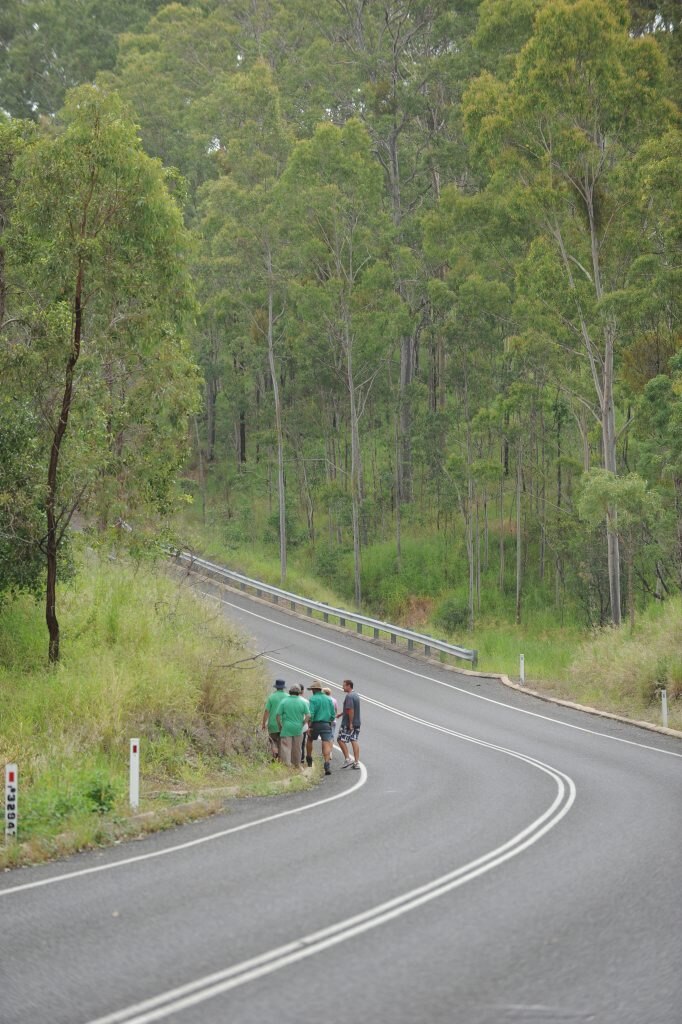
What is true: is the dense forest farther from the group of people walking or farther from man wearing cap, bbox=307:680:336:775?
man wearing cap, bbox=307:680:336:775

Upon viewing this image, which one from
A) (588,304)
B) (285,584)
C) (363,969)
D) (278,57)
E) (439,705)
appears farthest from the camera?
(278,57)

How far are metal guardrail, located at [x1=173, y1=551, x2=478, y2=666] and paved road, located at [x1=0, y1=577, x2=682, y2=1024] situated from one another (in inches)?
504

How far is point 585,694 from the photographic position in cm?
2544

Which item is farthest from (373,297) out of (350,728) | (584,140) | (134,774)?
(134,774)

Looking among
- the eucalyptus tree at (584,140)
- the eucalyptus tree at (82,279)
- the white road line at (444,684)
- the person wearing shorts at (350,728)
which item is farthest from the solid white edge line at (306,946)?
the eucalyptus tree at (584,140)

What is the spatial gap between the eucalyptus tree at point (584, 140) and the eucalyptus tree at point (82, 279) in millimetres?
18019

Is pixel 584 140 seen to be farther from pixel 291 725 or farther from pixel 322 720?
pixel 291 725

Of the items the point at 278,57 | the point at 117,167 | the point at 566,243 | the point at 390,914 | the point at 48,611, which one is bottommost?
the point at 390,914

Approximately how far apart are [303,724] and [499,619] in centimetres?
2507

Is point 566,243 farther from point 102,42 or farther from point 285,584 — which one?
point 102,42

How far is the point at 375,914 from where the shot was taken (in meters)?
8.41

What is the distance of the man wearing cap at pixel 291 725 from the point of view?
15773 mm

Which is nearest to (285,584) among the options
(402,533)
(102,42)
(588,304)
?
(402,533)

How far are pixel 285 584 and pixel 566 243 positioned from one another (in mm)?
16342
